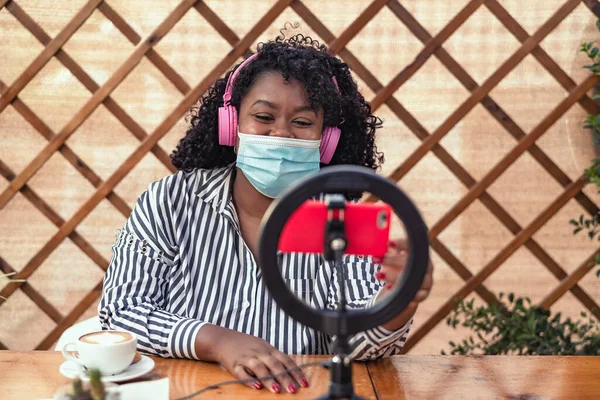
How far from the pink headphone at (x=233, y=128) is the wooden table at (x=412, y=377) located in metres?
0.36

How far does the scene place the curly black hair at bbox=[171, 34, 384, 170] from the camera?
1.15m

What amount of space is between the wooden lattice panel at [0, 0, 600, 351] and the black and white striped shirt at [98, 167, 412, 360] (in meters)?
0.68

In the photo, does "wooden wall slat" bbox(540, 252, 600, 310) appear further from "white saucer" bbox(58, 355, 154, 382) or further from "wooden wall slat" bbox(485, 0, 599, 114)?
"white saucer" bbox(58, 355, 154, 382)

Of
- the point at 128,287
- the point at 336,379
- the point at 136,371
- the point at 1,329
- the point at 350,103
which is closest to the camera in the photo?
the point at 336,379

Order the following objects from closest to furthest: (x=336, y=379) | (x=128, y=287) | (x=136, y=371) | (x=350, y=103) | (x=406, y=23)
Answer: (x=336, y=379)
(x=136, y=371)
(x=128, y=287)
(x=350, y=103)
(x=406, y=23)

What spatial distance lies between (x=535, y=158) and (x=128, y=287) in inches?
46.1

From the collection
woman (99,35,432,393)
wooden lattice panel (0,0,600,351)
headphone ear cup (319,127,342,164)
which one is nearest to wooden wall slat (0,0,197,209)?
wooden lattice panel (0,0,600,351)

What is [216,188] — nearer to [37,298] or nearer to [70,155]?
[70,155]

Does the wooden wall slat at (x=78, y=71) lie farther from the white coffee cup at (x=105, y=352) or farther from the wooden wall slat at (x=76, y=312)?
the white coffee cup at (x=105, y=352)

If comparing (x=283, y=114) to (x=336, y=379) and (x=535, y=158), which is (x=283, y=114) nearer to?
(x=336, y=379)

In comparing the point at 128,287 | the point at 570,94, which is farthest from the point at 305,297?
the point at 570,94

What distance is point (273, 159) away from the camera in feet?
3.72

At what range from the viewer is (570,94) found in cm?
181

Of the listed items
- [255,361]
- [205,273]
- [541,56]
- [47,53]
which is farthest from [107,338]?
[541,56]
